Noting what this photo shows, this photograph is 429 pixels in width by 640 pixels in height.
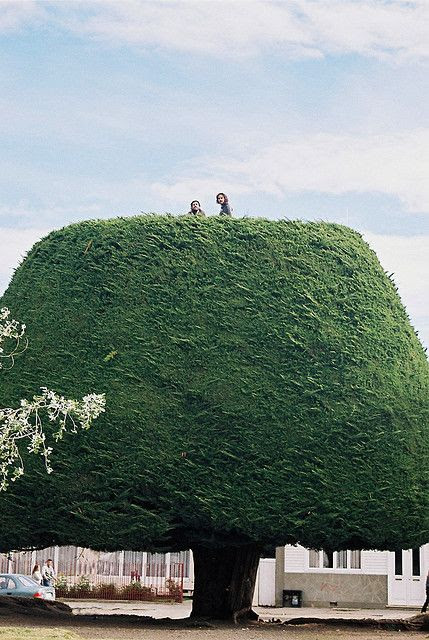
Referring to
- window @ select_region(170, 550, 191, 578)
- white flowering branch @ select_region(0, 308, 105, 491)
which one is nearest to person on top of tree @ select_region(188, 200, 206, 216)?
white flowering branch @ select_region(0, 308, 105, 491)

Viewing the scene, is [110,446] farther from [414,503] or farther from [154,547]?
[414,503]

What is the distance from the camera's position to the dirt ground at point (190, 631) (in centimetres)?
1526

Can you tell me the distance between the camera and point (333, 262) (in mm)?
17203

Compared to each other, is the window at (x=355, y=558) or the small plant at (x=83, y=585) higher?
the window at (x=355, y=558)

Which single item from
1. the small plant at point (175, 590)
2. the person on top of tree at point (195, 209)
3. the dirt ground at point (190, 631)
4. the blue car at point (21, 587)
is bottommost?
the small plant at point (175, 590)

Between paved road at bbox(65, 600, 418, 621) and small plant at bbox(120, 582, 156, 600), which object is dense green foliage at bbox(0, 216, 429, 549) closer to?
paved road at bbox(65, 600, 418, 621)

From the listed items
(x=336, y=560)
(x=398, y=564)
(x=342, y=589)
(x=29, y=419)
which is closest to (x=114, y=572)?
(x=336, y=560)

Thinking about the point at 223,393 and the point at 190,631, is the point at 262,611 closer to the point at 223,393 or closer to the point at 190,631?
the point at 190,631

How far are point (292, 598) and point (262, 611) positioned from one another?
2.86 m

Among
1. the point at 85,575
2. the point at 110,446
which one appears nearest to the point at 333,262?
the point at 110,446

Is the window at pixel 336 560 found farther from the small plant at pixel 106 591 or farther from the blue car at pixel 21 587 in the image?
the blue car at pixel 21 587

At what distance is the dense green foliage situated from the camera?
52.2 feet

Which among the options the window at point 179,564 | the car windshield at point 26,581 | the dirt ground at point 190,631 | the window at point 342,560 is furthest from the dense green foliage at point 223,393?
the window at point 179,564

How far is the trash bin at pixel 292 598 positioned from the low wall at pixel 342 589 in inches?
5.2
